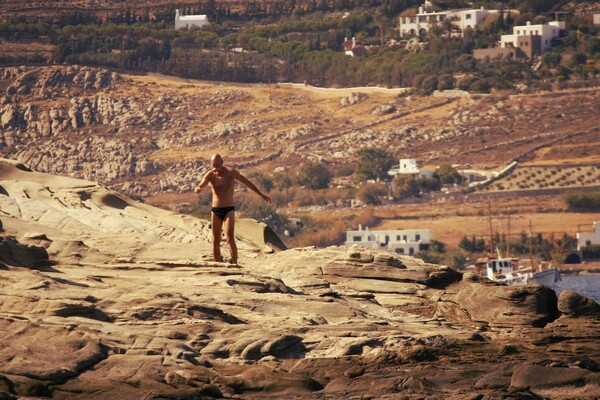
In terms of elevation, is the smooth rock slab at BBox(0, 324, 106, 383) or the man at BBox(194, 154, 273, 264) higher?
the man at BBox(194, 154, 273, 264)

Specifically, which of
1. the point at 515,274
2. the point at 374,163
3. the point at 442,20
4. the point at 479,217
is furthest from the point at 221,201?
the point at 442,20

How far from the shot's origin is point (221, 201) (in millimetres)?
23688

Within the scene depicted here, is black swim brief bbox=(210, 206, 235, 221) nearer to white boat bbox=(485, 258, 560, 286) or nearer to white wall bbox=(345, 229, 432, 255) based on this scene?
white boat bbox=(485, 258, 560, 286)

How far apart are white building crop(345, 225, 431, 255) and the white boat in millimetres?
9219

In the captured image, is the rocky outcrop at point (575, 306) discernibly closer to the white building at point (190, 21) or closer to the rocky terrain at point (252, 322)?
the rocky terrain at point (252, 322)

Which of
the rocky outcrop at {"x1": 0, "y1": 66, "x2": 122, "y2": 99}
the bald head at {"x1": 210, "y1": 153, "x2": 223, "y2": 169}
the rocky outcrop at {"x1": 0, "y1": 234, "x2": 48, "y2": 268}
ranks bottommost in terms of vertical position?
the rocky outcrop at {"x1": 0, "y1": 66, "x2": 122, "y2": 99}

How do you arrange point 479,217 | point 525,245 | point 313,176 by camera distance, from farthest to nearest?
point 313,176, point 479,217, point 525,245

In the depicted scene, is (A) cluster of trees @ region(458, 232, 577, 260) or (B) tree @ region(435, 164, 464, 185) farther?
(B) tree @ region(435, 164, 464, 185)

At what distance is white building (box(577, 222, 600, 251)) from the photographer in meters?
104

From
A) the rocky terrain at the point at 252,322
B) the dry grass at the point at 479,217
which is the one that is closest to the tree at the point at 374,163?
the dry grass at the point at 479,217

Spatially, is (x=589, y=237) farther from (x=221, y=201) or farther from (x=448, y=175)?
(x=221, y=201)

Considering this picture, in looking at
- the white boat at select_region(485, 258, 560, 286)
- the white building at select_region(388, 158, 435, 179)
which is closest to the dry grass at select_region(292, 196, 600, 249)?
the white building at select_region(388, 158, 435, 179)

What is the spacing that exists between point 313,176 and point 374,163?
457 centimetres

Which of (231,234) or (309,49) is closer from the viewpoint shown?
(231,234)
